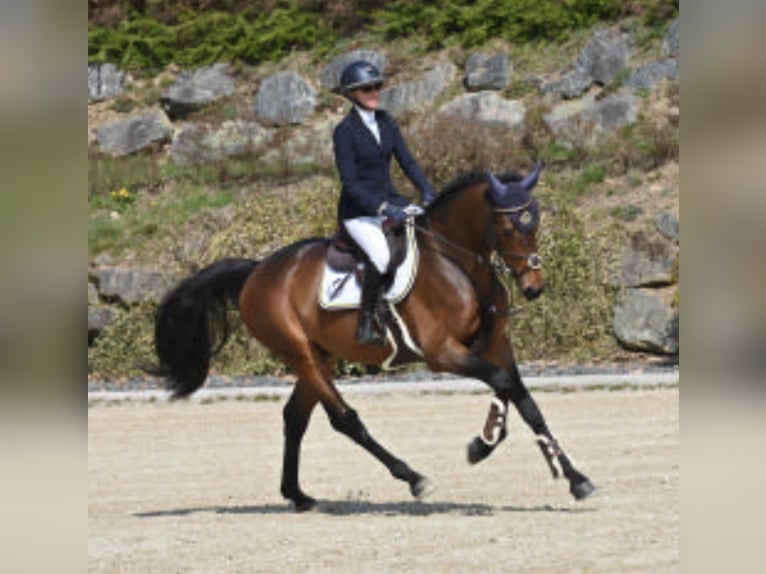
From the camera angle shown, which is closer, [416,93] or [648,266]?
[648,266]

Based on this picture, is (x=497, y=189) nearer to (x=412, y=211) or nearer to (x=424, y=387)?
(x=412, y=211)

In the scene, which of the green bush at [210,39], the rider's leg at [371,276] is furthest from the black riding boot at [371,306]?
the green bush at [210,39]

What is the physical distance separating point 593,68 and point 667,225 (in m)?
5.54

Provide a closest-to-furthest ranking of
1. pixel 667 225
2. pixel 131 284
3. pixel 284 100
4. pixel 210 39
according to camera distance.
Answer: pixel 667 225 → pixel 131 284 → pixel 284 100 → pixel 210 39

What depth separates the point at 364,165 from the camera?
8.18 metres

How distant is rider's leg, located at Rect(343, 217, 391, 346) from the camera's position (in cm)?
801

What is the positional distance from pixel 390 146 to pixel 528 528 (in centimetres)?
232

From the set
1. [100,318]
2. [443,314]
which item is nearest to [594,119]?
[100,318]

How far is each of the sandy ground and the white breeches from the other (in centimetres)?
131

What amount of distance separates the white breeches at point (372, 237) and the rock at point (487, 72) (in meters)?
14.7

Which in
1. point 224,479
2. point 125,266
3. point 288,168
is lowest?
point 224,479

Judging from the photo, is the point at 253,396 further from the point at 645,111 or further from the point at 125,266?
the point at 645,111
